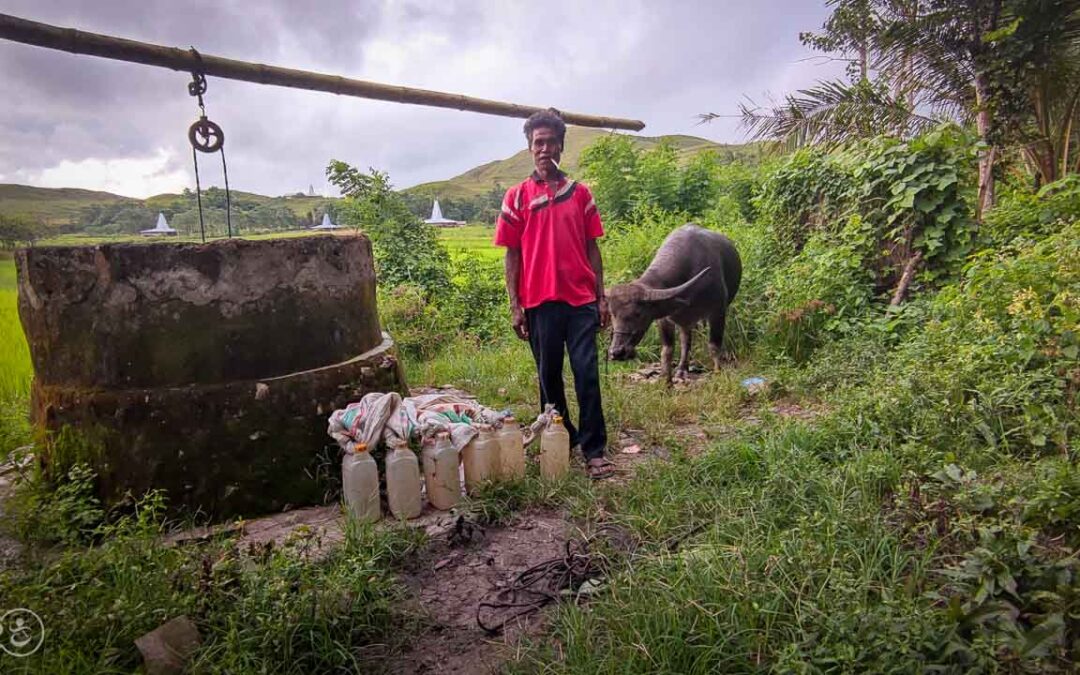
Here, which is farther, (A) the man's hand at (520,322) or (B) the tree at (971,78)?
(B) the tree at (971,78)

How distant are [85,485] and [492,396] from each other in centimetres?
283

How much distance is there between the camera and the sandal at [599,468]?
3.23 metres

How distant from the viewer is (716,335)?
17.9ft

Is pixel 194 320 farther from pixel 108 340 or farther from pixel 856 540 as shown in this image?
pixel 856 540

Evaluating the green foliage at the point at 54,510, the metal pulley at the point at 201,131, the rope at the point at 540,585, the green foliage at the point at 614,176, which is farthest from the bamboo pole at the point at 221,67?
the green foliage at the point at 614,176

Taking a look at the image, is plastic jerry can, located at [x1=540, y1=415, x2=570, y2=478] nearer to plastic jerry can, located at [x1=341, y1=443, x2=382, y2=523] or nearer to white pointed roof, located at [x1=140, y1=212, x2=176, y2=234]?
plastic jerry can, located at [x1=341, y1=443, x2=382, y2=523]

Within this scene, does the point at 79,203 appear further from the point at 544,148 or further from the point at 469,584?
the point at 469,584

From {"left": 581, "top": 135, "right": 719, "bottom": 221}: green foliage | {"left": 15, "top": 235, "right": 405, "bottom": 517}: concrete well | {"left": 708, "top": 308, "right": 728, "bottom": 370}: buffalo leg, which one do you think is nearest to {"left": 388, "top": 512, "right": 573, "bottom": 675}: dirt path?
{"left": 15, "top": 235, "right": 405, "bottom": 517}: concrete well

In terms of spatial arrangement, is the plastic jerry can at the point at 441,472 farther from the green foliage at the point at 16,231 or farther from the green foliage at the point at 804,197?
the green foliage at the point at 804,197

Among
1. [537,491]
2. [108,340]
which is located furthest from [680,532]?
[108,340]

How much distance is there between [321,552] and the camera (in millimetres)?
2393

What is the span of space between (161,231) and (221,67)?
3.16 feet

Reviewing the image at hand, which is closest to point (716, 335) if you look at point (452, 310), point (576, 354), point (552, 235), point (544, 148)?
point (576, 354)

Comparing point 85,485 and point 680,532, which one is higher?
point 85,485
